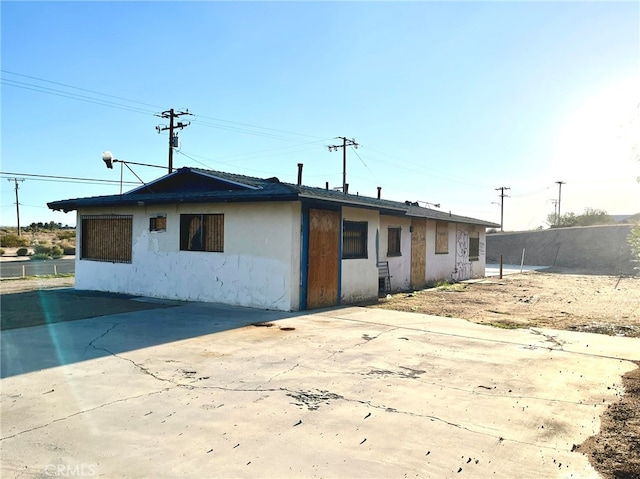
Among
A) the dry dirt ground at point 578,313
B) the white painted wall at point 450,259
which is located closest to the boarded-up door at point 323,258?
the dry dirt ground at point 578,313

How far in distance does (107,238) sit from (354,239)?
8.31 metres

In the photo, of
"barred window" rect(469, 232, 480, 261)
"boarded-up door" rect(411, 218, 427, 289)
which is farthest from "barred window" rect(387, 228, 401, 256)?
"barred window" rect(469, 232, 480, 261)

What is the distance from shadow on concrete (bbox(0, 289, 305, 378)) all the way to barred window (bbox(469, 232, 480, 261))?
52.3 feet

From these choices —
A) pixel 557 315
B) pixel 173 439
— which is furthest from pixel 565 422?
pixel 557 315

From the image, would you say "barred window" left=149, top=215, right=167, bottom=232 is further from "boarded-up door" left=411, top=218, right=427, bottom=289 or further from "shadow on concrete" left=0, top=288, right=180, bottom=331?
"boarded-up door" left=411, top=218, right=427, bottom=289

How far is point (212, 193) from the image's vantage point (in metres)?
12.2

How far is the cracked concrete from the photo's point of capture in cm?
362

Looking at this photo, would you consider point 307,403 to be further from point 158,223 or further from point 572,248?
point 572,248

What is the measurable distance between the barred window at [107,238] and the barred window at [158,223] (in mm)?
1062

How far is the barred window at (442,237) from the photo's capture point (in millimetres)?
20750

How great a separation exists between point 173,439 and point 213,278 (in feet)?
28.2

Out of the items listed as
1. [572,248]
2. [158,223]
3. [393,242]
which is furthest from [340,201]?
[572,248]

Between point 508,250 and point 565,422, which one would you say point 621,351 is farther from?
point 508,250

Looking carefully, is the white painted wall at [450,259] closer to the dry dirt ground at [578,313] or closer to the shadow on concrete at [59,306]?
the dry dirt ground at [578,313]
